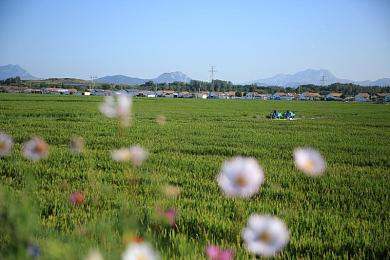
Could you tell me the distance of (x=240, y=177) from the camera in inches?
50.9

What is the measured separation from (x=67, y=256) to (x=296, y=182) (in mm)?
5552

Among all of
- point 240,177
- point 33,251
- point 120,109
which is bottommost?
point 33,251

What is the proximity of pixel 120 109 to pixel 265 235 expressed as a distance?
61 centimetres

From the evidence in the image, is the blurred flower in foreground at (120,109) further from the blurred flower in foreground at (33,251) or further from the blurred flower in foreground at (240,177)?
the blurred flower in foreground at (33,251)

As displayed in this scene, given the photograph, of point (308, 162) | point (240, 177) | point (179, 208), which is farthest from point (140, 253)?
point (179, 208)

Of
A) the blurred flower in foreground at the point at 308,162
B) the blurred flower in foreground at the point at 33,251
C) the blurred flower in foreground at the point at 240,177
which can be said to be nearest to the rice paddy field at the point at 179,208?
the blurred flower in foreground at the point at 33,251

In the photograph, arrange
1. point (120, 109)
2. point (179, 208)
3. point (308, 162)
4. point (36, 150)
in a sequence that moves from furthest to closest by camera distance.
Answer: point (179, 208), point (36, 150), point (308, 162), point (120, 109)

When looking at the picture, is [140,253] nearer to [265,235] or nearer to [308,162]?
[265,235]

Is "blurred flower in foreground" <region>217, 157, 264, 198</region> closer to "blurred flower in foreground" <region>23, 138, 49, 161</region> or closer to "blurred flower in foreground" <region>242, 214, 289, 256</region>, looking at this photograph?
"blurred flower in foreground" <region>242, 214, 289, 256</region>

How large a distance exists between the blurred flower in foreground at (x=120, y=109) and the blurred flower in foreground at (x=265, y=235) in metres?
0.52

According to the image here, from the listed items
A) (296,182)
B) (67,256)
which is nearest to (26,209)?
(67,256)

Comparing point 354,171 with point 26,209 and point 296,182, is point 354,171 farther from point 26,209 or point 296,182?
point 26,209

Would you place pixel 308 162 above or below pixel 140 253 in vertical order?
above

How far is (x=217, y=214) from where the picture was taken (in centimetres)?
417
